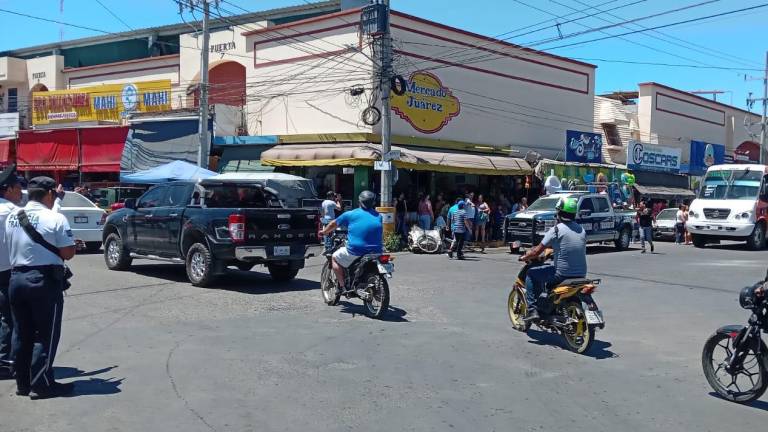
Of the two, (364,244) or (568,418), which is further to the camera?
(364,244)

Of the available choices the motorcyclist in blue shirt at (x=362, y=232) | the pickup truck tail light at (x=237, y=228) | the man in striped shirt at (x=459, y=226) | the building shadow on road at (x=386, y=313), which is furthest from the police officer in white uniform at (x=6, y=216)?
the man in striped shirt at (x=459, y=226)

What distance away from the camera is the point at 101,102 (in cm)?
3200

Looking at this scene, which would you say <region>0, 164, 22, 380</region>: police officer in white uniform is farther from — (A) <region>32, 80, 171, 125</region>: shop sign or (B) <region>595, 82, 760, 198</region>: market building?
(B) <region>595, 82, 760, 198</region>: market building

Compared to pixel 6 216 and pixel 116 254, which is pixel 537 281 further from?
pixel 116 254

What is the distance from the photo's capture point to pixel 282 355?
743 cm

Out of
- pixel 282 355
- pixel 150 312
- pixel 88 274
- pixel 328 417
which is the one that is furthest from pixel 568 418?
pixel 88 274

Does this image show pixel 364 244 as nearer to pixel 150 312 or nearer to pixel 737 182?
pixel 150 312

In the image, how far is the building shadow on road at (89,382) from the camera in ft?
19.6

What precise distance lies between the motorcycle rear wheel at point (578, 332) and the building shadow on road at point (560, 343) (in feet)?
0.44

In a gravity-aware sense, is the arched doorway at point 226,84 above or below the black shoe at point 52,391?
above

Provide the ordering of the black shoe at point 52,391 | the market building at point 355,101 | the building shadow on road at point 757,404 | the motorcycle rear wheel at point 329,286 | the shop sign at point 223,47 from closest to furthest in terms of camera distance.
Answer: the black shoe at point 52,391
the building shadow on road at point 757,404
the motorcycle rear wheel at point 329,286
the market building at point 355,101
the shop sign at point 223,47

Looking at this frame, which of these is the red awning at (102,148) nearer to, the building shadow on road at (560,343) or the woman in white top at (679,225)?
the woman in white top at (679,225)

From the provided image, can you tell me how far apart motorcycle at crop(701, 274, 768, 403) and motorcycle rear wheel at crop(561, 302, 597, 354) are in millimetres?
1413

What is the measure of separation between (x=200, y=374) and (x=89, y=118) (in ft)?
94.6
